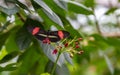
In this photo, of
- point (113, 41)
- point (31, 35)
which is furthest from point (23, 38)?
point (113, 41)

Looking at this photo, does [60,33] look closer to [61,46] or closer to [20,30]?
[61,46]

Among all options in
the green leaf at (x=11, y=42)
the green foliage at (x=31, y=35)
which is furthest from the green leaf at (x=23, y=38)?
the green leaf at (x=11, y=42)

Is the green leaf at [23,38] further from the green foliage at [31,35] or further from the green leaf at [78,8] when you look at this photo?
the green leaf at [78,8]

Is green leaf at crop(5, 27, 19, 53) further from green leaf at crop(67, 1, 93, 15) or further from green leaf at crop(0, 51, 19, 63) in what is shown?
green leaf at crop(67, 1, 93, 15)

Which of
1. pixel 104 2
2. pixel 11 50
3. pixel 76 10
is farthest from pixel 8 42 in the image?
pixel 104 2

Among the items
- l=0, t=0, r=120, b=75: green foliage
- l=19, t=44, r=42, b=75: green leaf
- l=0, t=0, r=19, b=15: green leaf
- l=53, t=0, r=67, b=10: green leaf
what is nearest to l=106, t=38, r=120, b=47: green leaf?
l=0, t=0, r=120, b=75: green foliage

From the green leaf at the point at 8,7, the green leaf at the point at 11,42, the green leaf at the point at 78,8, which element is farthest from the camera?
the green leaf at the point at 11,42
